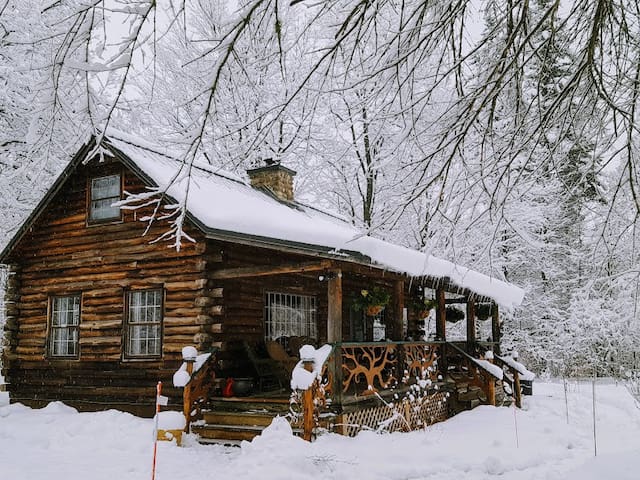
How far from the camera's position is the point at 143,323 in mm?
12609

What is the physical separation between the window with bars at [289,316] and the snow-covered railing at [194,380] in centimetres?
255

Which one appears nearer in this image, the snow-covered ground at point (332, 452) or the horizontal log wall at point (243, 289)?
the snow-covered ground at point (332, 452)

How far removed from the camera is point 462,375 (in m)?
15.0

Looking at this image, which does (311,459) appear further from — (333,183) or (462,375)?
(333,183)

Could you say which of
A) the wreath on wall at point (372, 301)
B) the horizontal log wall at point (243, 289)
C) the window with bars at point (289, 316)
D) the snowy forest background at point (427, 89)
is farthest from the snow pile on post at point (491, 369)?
the snowy forest background at point (427, 89)

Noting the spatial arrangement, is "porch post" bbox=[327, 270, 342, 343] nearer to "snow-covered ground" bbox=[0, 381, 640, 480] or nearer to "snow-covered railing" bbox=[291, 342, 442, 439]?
"snow-covered railing" bbox=[291, 342, 442, 439]

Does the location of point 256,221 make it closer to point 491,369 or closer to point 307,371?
point 307,371

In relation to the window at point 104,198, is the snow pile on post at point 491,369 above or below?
below

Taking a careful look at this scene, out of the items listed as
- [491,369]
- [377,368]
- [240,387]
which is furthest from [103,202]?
[491,369]

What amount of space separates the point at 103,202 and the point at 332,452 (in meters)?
7.87

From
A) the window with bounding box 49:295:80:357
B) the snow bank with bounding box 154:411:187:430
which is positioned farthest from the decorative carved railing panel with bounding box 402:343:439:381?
the window with bounding box 49:295:80:357

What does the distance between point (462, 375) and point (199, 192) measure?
7527 millimetres

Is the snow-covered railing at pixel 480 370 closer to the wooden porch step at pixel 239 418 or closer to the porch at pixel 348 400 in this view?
the porch at pixel 348 400

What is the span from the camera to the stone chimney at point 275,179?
1731 centimetres
